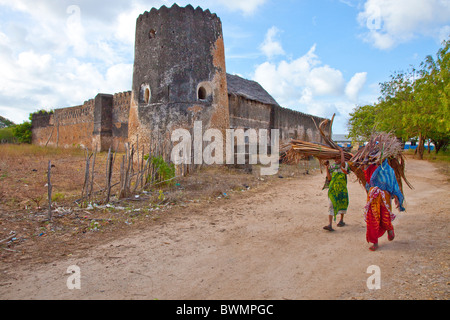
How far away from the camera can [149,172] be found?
24.4ft

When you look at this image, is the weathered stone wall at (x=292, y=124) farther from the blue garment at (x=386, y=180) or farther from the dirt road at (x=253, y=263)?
the blue garment at (x=386, y=180)

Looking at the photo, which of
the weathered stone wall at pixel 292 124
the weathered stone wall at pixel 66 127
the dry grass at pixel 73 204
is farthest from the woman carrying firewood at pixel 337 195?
the weathered stone wall at pixel 66 127

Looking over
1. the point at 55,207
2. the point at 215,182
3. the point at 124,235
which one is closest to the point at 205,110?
the point at 215,182

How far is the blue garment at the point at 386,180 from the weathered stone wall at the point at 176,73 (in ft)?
21.4

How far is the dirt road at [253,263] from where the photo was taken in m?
2.87

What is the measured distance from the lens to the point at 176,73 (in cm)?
986

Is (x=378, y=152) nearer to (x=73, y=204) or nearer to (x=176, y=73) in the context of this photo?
(x=73, y=204)

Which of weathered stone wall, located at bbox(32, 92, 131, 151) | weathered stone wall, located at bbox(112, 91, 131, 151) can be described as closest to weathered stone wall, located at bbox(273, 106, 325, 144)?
weathered stone wall, located at bbox(112, 91, 131, 151)

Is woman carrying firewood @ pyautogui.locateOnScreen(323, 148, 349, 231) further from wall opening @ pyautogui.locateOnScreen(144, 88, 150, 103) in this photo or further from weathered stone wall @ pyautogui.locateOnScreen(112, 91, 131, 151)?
weathered stone wall @ pyautogui.locateOnScreen(112, 91, 131, 151)

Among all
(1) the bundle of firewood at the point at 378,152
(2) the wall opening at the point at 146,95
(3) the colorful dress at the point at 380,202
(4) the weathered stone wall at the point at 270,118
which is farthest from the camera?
(4) the weathered stone wall at the point at 270,118

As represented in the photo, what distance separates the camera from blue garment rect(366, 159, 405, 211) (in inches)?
161
